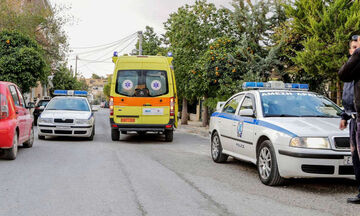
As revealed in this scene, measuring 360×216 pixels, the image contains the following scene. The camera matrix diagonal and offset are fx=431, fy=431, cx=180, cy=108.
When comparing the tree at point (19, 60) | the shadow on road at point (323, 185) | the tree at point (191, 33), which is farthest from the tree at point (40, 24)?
the shadow on road at point (323, 185)

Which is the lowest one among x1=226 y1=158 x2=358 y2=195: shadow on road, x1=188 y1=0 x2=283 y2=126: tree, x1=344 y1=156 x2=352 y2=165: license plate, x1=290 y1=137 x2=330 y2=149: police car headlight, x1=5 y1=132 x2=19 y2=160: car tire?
x1=226 y1=158 x2=358 y2=195: shadow on road

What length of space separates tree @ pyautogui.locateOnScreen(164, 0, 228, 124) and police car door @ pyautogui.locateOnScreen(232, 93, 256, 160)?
15299mm

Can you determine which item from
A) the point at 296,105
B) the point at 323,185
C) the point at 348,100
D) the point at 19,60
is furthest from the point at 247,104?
the point at 19,60

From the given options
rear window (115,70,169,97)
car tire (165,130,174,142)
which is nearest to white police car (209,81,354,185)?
rear window (115,70,169,97)

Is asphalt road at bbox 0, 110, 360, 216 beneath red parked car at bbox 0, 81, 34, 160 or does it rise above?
beneath

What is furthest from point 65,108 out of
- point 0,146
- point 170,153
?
point 0,146

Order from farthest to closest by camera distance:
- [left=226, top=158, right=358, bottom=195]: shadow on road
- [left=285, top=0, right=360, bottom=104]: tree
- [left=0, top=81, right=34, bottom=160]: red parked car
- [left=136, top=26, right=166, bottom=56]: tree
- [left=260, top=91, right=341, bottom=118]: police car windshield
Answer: [left=136, top=26, right=166, bottom=56]: tree, [left=285, top=0, right=360, bottom=104]: tree, [left=0, top=81, right=34, bottom=160]: red parked car, [left=260, top=91, right=341, bottom=118]: police car windshield, [left=226, top=158, right=358, bottom=195]: shadow on road

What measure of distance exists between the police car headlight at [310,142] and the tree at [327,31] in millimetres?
6599

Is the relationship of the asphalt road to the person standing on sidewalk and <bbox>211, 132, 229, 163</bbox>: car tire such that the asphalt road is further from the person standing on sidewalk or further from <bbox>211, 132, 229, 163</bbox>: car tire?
the person standing on sidewalk

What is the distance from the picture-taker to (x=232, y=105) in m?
9.06

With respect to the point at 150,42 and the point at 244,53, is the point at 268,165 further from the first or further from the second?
the point at 150,42

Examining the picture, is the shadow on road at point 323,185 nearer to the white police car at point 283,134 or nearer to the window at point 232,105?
the white police car at point 283,134

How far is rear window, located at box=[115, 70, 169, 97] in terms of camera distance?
45.1 feet

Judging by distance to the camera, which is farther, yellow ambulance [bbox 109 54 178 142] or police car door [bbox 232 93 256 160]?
yellow ambulance [bbox 109 54 178 142]
